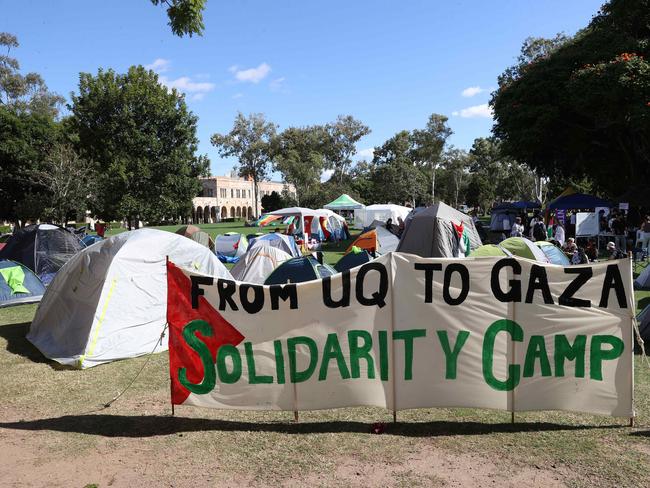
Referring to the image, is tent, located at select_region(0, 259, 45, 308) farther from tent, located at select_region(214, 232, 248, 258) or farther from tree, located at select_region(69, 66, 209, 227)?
tree, located at select_region(69, 66, 209, 227)

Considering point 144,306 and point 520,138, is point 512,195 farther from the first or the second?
point 144,306

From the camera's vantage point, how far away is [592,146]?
89.5 ft

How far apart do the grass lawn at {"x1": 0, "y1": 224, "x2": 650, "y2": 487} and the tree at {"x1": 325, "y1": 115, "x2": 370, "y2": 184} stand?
63.6 meters

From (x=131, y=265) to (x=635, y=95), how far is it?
69.1 feet

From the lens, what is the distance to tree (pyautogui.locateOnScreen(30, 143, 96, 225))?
31.7m

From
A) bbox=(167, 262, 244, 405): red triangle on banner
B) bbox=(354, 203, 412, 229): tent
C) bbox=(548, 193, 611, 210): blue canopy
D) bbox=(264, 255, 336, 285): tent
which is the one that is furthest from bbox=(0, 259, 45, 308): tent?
bbox=(354, 203, 412, 229): tent

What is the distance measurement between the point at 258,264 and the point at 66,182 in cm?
2428

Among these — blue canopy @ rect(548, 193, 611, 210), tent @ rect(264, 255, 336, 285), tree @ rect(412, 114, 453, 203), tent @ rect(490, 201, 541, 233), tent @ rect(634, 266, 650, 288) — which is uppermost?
tree @ rect(412, 114, 453, 203)

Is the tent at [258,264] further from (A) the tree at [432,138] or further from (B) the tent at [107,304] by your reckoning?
(A) the tree at [432,138]

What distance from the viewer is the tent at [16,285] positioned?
1183cm

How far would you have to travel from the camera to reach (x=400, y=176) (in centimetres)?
6450

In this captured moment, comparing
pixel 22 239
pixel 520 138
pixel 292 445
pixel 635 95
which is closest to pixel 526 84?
pixel 520 138

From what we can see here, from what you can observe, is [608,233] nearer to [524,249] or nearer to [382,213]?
[524,249]

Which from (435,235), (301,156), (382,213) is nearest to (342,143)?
(301,156)
